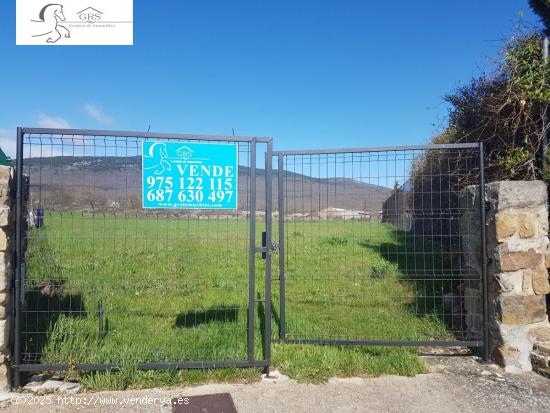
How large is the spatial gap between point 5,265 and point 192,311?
2.50 meters

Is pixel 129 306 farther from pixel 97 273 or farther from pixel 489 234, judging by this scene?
pixel 489 234

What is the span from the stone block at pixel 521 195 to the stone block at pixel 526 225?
10 cm

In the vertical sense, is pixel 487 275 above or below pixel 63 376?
above

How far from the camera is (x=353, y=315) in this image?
17.3ft

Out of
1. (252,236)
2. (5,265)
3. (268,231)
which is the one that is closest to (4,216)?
(5,265)

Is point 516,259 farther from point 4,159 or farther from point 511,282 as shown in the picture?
point 4,159

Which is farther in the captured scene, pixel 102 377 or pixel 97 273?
pixel 97 273

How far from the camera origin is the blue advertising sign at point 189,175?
368cm

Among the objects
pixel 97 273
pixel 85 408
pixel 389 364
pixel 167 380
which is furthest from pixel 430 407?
pixel 97 273

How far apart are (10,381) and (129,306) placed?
204 cm

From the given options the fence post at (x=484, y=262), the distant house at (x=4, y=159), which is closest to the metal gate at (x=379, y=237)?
the fence post at (x=484, y=262)

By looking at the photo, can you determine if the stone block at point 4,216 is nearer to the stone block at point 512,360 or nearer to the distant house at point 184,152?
the distant house at point 184,152

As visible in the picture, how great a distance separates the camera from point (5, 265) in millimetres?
3309

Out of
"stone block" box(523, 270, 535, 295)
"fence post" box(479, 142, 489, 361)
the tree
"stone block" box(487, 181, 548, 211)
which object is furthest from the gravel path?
the tree
